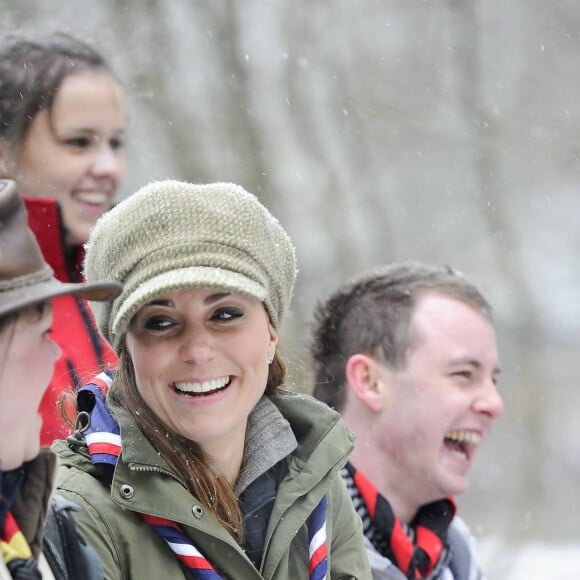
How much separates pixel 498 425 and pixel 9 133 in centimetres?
880

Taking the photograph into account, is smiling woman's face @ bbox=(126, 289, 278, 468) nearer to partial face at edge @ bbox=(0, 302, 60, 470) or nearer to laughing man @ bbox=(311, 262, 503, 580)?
partial face at edge @ bbox=(0, 302, 60, 470)

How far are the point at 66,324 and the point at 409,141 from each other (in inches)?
296

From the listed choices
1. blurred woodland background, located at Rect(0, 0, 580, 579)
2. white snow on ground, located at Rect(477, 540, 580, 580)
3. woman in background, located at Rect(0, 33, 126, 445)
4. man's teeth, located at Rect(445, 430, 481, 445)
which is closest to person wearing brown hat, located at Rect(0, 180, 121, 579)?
woman in background, located at Rect(0, 33, 126, 445)

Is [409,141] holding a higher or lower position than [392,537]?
higher

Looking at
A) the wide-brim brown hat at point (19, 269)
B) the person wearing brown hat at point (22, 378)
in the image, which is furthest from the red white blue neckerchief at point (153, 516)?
the wide-brim brown hat at point (19, 269)

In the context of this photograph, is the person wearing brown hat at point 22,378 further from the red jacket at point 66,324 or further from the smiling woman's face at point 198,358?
the red jacket at point 66,324

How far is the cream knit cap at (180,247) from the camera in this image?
2229 mm

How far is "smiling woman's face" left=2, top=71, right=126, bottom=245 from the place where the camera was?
10.9 feet

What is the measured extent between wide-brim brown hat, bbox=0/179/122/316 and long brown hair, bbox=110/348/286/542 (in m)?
0.51

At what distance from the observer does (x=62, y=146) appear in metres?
3.35

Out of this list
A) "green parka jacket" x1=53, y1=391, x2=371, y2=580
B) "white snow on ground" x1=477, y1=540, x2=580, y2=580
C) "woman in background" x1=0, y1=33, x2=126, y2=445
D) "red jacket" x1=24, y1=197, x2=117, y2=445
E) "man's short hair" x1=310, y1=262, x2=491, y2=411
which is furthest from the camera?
"white snow on ground" x1=477, y1=540, x2=580, y2=580

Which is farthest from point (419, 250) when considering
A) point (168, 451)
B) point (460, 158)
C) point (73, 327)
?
point (168, 451)

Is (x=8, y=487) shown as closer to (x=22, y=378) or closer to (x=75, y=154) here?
(x=22, y=378)

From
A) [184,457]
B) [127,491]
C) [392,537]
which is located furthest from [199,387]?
[392,537]
